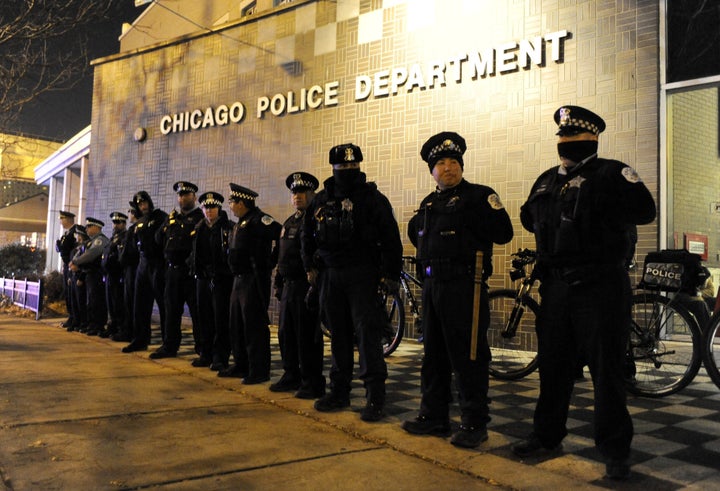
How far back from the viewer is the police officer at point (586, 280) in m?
3.10

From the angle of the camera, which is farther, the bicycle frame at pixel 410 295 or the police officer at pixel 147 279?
the police officer at pixel 147 279

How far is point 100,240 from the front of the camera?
9.36 meters

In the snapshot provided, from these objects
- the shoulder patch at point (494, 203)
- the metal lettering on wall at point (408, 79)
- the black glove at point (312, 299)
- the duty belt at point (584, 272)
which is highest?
the metal lettering on wall at point (408, 79)

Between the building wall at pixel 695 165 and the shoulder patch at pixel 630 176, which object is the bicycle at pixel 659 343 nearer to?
the shoulder patch at pixel 630 176

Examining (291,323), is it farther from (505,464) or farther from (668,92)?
(668,92)

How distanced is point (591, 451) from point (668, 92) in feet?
15.9

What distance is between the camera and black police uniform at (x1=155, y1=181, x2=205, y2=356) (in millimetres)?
7000

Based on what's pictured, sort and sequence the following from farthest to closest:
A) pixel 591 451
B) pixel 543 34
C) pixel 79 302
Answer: pixel 79 302, pixel 543 34, pixel 591 451

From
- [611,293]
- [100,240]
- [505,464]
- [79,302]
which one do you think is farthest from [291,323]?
[79,302]

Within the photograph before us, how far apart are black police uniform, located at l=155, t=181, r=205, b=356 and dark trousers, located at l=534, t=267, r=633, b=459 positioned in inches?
178

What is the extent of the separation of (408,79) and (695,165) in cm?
397

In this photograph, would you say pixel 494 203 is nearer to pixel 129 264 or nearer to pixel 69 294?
pixel 129 264

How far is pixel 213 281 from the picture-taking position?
6.36 m

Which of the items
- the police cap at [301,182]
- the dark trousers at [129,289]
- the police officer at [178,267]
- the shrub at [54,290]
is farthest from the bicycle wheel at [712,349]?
the shrub at [54,290]
